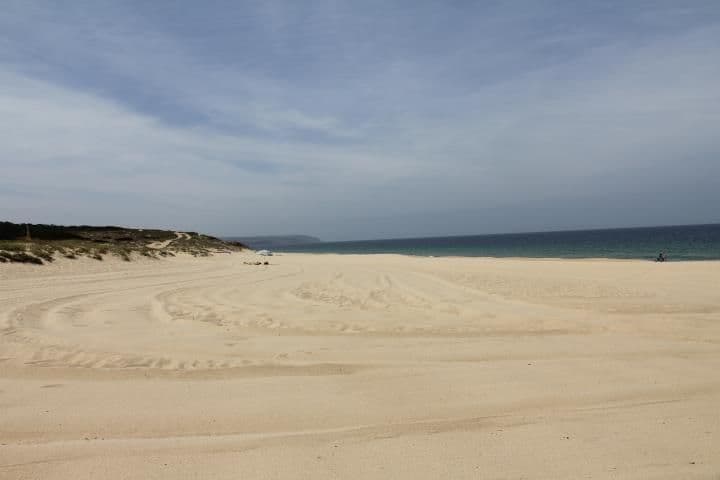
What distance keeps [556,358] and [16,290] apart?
1173 centimetres

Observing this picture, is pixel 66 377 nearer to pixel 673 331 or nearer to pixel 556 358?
pixel 556 358

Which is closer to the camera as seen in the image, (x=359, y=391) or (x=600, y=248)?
(x=359, y=391)

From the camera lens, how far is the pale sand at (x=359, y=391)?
9.64 feet

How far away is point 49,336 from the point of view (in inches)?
244

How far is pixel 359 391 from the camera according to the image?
423 centimetres

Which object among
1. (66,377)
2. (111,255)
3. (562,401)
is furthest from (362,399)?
(111,255)

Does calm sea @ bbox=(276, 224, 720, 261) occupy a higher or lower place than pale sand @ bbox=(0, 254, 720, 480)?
higher

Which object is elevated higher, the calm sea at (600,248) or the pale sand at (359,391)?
the calm sea at (600,248)

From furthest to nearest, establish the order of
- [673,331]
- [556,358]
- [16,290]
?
[16,290], [673,331], [556,358]

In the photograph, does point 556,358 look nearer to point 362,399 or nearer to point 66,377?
point 362,399

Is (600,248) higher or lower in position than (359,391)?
higher

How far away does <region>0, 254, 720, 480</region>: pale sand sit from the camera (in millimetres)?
2938

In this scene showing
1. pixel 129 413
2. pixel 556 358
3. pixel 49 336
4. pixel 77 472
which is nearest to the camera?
pixel 77 472

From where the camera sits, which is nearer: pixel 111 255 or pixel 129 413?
pixel 129 413
